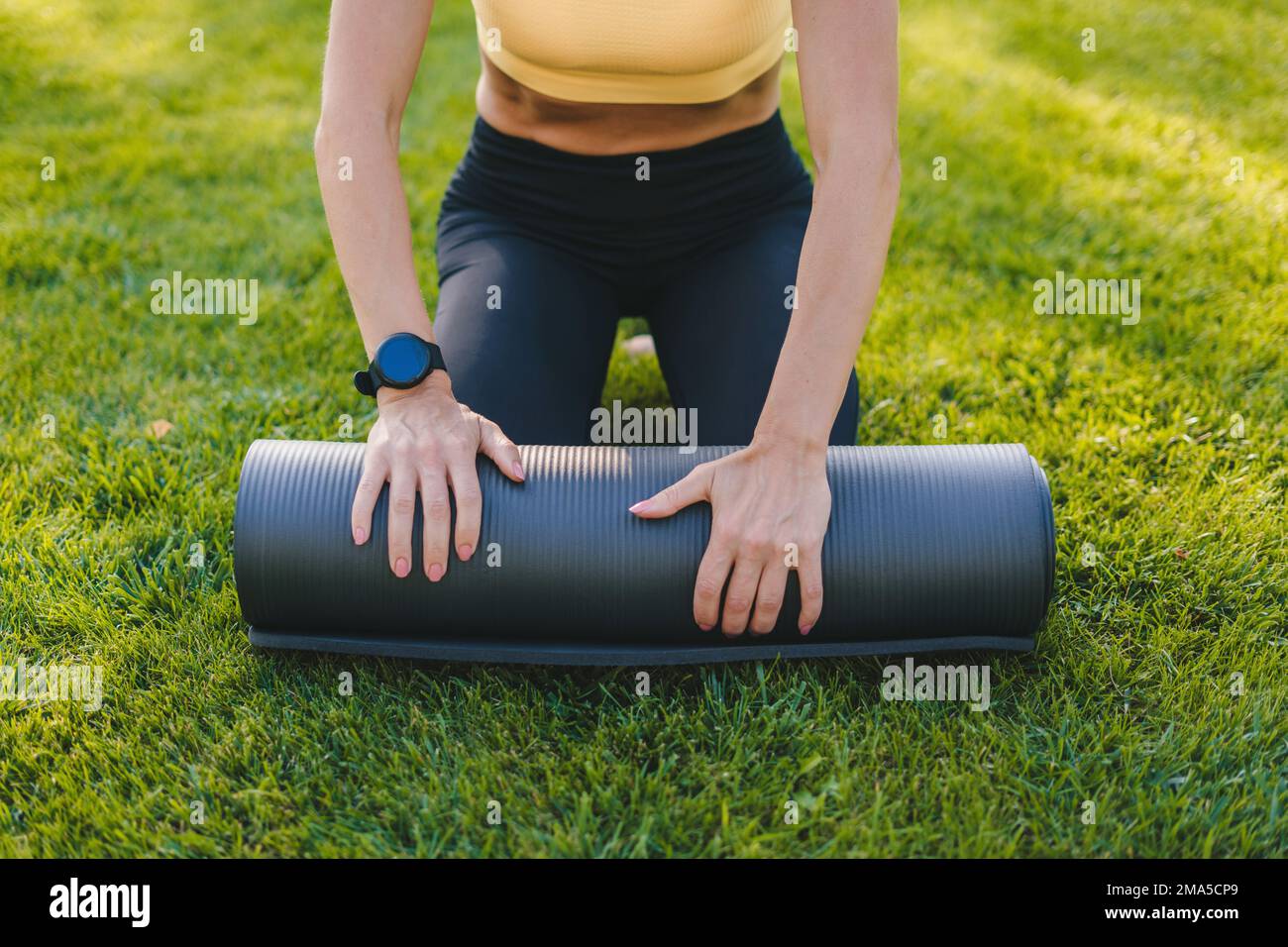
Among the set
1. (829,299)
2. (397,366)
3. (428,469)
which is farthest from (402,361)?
(829,299)

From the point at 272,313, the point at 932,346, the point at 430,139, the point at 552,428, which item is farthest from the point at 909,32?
the point at 552,428

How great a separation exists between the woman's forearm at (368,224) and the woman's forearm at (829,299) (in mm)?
721

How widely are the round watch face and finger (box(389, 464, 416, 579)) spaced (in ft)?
0.66

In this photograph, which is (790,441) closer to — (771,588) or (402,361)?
(771,588)

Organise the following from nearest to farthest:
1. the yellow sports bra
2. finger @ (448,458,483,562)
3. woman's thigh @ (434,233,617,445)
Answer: finger @ (448,458,483,562), the yellow sports bra, woman's thigh @ (434,233,617,445)

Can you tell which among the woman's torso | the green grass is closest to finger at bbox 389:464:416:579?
the green grass

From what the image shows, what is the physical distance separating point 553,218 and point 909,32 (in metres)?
3.89

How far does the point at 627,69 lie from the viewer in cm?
211

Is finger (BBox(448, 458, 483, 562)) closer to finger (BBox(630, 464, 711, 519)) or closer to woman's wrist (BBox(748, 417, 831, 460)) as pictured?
finger (BBox(630, 464, 711, 519))

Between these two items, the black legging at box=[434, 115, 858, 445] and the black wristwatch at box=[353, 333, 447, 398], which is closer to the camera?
the black wristwatch at box=[353, 333, 447, 398]

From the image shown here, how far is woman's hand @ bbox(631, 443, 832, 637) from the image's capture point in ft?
5.64

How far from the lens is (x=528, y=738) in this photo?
178 centimetres

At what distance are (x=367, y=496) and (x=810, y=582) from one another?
0.80 metres
